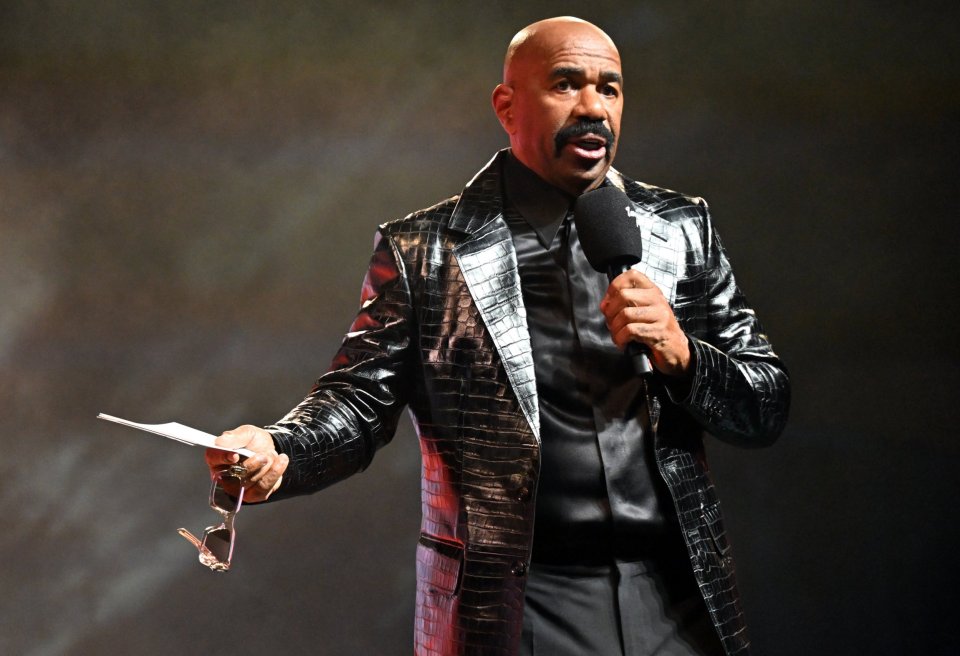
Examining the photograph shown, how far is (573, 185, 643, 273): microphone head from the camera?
154cm

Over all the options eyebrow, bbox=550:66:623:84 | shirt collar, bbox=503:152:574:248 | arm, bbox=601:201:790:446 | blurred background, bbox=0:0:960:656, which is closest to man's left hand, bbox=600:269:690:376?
arm, bbox=601:201:790:446

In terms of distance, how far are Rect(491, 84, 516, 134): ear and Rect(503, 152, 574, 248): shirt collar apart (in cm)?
7

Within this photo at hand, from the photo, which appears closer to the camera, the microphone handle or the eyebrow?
the microphone handle

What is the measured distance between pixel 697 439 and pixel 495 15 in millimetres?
1543

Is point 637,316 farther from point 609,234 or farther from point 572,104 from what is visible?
point 572,104

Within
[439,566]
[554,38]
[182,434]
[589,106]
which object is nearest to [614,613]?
[439,566]

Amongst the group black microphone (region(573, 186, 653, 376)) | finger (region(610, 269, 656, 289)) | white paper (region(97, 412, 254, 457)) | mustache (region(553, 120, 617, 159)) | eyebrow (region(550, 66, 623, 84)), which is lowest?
white paper (region(97, 412, 254, 457))

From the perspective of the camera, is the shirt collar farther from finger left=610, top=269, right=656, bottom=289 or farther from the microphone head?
finger left=610, top=269, right=656, bottom=289

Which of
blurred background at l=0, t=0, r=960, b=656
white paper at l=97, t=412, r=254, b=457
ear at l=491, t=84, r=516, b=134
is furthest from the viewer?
blurred background at l=0, t=0, r=960, b=656

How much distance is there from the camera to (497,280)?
1694 mm

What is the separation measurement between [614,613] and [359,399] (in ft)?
1.67

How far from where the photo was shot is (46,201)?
2.75 m

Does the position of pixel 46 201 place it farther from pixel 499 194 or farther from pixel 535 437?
pixel 535 437

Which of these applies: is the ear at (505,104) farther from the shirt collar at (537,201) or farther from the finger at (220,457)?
the finger at (220,457)
